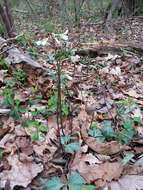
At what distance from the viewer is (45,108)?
2760mm

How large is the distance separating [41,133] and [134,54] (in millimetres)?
2687

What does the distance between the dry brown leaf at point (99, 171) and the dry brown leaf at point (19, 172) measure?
23 cm

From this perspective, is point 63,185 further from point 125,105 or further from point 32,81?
point 32,81

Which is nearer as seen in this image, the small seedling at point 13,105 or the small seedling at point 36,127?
the small seedling at point 36,127

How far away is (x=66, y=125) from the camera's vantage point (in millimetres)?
2562

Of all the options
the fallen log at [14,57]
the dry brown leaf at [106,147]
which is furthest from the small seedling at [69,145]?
the fallen log at [14,57]

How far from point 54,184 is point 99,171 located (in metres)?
0.29

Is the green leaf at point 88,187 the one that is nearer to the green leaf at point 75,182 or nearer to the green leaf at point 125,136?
the green leaf at point 75,182

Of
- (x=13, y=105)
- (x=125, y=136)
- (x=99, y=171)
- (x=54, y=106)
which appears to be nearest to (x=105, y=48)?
(x=54, y=106)

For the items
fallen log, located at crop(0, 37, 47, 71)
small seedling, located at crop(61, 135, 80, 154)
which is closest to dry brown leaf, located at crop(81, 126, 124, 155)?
small seedling, located at crop(61, 135, 80, 154)

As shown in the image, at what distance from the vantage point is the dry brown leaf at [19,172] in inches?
77.9

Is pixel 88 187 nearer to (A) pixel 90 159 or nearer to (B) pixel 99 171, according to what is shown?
(B) pixel 99 171

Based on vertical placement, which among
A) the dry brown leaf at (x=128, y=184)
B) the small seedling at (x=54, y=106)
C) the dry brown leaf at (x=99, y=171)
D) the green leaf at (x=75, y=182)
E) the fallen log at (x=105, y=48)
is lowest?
the fallen log at (x=105, y=48)

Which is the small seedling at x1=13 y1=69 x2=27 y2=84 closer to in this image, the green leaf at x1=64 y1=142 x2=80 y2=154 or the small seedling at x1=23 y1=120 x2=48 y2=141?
the small seedling at x1=23 y1=120 x2=48 y2=141
